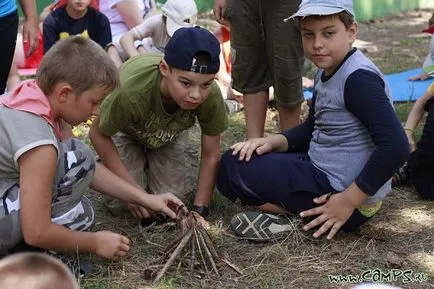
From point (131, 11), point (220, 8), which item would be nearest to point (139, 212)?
point (220, 8)

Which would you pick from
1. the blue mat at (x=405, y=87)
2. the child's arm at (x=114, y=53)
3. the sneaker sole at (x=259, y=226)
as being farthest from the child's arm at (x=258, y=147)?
the child's arm at (x=114, y=53)

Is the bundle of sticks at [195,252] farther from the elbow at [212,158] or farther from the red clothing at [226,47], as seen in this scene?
the red clothing at [226,47]

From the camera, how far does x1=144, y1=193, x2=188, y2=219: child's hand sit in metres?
2.85

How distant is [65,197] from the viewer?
2588 millimetres

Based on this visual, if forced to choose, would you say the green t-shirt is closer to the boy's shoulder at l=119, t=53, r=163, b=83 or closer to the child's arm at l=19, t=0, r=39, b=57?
the boy's shoulder at l=119, t=53, r=163, b=83

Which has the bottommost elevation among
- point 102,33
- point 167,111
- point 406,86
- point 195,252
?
point 406,86

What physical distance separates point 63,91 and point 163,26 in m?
2.85

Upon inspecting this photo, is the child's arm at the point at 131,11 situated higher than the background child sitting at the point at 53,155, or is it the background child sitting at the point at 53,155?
the background child sitting at the point at 53,155

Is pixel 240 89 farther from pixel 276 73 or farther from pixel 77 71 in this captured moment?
pixel 77 71

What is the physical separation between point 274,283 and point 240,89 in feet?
4.98

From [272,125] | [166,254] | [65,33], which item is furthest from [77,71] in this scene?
[65,33]

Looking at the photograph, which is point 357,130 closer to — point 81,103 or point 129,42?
point 81,103

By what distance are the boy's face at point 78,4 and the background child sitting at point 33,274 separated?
420 cm

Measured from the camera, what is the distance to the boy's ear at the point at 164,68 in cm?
290
